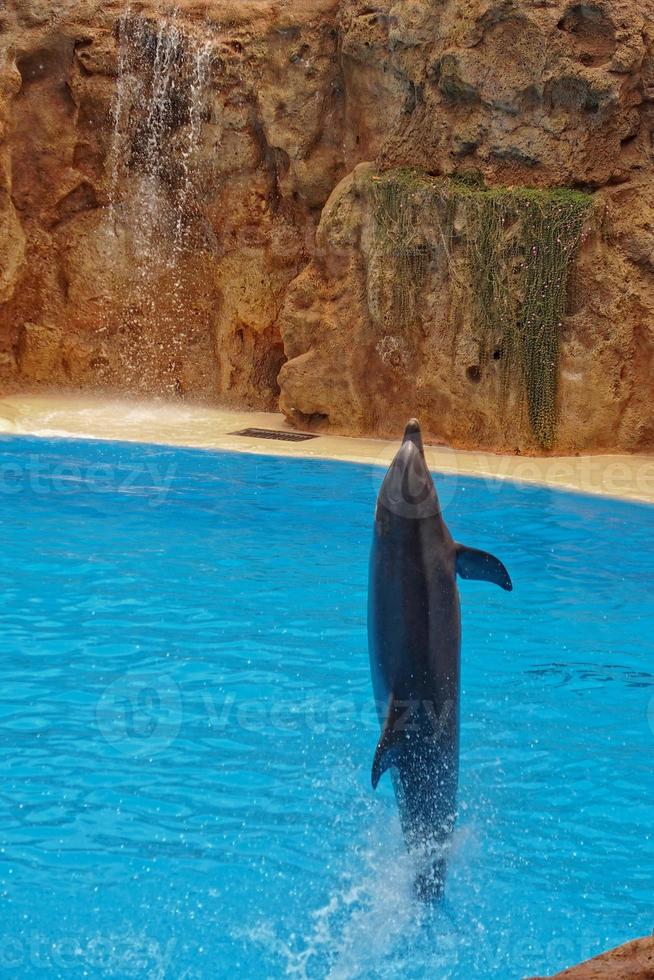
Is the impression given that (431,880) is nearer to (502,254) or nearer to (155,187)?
(502,254)

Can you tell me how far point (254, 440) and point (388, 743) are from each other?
820cm

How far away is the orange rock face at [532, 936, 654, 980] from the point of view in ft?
6.64

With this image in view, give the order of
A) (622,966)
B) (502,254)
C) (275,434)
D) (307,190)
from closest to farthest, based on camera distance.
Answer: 1. (622,966)
2. (502,254)
3. (275,434)
4. (307,190)

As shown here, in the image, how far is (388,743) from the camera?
304 cm

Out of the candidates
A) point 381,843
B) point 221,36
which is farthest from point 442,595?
point 221,36

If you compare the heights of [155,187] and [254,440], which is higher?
[155,187]

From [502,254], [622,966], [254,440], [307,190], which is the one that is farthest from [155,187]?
[622,966]

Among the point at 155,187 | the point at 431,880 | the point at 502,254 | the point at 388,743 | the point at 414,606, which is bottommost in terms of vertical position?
the point at 431,880

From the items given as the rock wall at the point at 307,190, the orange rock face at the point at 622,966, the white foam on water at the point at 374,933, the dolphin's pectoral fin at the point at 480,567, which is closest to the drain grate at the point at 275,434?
the rock wall at the point at 307,190

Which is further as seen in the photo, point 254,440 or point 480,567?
point 254,440

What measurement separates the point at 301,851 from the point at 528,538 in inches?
164

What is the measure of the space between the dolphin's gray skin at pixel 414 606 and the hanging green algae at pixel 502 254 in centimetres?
755

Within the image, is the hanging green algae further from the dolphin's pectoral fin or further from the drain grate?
the dolphin's pectoral fin

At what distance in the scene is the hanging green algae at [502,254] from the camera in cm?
1047
